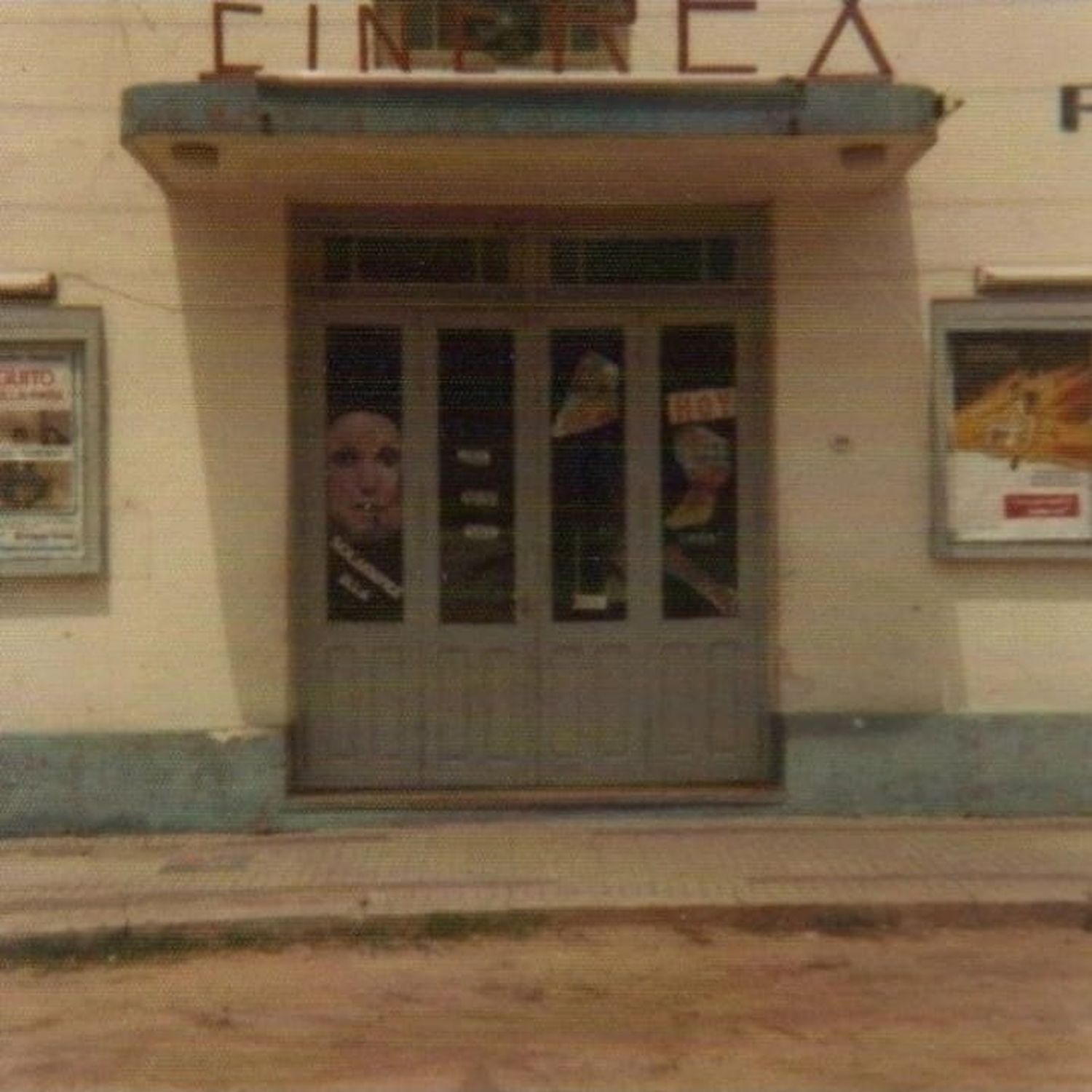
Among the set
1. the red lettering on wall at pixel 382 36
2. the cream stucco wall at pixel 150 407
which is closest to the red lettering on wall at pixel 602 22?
the red lettering on wall at pixel 382 36

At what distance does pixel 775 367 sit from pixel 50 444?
11.9 feet

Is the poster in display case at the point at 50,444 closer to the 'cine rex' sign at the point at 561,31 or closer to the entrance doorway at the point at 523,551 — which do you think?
the entrance doorway at the point at 523,551

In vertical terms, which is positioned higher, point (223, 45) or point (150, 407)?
point (223, 45)

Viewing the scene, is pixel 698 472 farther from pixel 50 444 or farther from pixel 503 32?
pixel 50 444

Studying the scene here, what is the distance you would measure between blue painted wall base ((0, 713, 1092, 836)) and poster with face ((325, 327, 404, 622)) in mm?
904

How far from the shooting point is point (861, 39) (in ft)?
36.3

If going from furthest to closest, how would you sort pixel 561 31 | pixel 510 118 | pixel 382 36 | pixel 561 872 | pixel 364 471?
pixel 364 471, pixel 561 31, pixel 382 36, pixel 561 872, pixel 510 118

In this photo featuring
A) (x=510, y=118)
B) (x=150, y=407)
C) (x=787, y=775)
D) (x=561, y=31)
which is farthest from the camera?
(x=787, y=775)

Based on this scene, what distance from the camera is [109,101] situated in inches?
442

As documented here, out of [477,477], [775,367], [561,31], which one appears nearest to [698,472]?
[775,367]

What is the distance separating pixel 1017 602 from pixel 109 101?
5.16 meters

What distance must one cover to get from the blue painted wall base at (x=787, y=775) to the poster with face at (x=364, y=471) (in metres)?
0.90

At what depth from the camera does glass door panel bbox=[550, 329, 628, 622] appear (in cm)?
1161

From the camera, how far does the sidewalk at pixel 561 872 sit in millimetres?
9555
